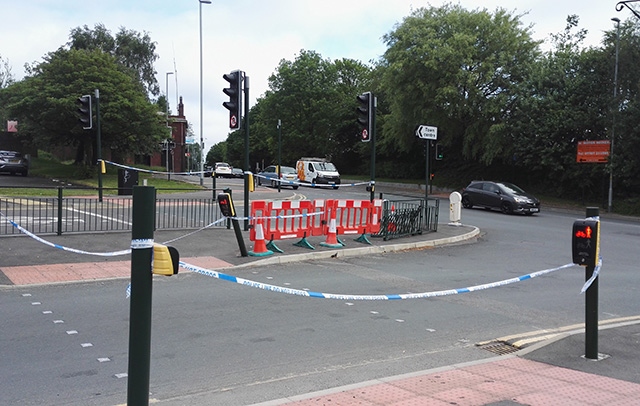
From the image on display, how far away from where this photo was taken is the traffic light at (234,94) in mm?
14039

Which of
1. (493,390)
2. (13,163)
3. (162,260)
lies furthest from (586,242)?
(13,163)

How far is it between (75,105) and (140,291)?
33648 mm

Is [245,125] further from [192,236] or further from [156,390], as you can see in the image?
[156,390]

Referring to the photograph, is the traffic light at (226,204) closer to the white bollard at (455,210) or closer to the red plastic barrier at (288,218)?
the red plastic barrier at (288,218)

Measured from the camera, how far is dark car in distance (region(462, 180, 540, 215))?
26.0m

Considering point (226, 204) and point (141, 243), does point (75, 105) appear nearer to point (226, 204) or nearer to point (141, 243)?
point (226, 204)

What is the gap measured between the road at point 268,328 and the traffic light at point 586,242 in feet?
4.77

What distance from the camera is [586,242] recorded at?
566 centimetres

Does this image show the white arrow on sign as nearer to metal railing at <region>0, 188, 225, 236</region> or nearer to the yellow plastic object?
metal railing at <region>0, 188, 225, 236</region>

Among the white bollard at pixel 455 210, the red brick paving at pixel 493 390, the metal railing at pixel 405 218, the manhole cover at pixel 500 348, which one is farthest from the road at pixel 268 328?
the white bollard at pixel 455 210

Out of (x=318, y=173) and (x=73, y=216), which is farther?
(x=318, y=173)

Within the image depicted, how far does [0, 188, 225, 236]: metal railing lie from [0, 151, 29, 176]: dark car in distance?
22.7 metres

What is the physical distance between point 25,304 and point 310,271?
501 centimetres

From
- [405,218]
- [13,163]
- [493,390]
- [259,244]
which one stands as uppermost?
[13,163]
